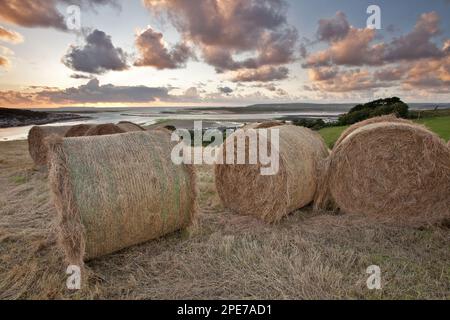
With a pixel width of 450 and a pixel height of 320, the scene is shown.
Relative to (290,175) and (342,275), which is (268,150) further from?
(342,275)

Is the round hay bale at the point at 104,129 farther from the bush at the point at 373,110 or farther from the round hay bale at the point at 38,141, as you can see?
the bush at the point at 373,110

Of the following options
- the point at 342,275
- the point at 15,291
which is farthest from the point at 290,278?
the point at 15,291

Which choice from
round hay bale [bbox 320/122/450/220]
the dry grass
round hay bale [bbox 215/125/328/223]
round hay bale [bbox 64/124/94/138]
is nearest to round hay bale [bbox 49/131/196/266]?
the dry grass

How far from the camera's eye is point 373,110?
15.2 meters

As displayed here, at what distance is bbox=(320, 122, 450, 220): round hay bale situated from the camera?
6641mm

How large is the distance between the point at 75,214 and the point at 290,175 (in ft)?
12.0

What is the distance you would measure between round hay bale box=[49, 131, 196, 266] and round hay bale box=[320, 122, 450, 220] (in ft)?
10.8

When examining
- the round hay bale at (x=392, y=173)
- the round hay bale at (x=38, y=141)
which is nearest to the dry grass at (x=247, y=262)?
the round hay bale at (x=392, y=173)

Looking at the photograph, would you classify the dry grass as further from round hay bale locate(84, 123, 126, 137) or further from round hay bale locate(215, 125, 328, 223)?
round hay bale locate(84, 123, 126, 137)

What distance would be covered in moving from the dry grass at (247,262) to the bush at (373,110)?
30.4 ft

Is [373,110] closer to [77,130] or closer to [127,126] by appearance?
[127,126]

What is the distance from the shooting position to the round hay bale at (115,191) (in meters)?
4.60

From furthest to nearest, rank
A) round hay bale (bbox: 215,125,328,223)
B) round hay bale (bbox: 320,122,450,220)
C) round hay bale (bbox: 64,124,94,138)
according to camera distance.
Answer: round hay bale (bbox: 64,124,94,138), round hay bale (bbox: 320,122,450,220), round hay bale (bbox: 215,125,328,223)

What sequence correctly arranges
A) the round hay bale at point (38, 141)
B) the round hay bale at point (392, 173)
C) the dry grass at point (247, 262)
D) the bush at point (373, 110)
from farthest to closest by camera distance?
the bush at point (373, 110) → the round hay bale at point (38, 141) → the round hay bale at point (392, 173) → the dry grass at point (247, 262)
